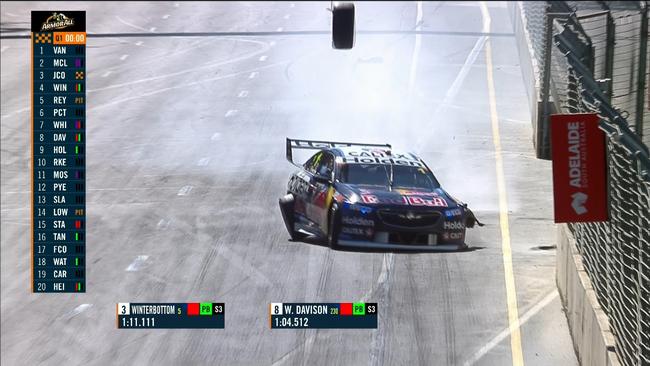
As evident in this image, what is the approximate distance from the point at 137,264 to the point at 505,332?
8567 mm

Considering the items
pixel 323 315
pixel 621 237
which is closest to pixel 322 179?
pixel 621 237

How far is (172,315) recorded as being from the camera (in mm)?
28156

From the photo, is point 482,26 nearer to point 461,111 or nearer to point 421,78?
point 421,78

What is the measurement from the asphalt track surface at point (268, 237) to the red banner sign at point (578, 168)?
235 inches

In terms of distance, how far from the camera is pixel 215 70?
4538 centimetres

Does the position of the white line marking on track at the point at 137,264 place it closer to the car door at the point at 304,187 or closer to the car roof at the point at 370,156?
the car door at the point at 304,187

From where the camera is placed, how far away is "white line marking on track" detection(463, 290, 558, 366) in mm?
26430

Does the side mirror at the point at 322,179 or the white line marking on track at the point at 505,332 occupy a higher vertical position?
the side mirror at the point at 322,179

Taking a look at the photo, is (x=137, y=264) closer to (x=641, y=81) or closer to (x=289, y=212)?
(x=289, y=212)

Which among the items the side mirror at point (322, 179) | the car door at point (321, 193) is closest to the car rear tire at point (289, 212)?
the car door at point (321, 193)

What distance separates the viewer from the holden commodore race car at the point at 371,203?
19.3 meters

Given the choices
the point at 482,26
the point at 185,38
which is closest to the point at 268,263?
the point at 185,38

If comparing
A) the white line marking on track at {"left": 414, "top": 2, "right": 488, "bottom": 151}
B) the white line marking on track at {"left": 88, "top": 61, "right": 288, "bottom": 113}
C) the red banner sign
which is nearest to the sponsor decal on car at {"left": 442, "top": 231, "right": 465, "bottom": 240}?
the red banner sign

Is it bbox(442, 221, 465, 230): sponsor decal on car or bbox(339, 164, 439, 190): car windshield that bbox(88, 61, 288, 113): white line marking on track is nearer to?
bbox(339, 164, 439, 190): car windshield
